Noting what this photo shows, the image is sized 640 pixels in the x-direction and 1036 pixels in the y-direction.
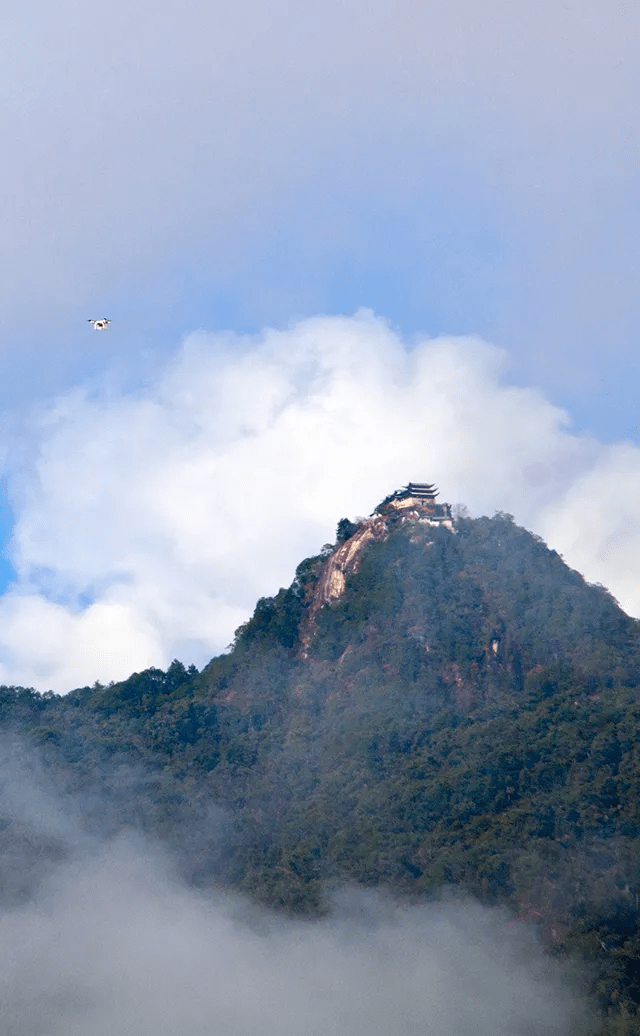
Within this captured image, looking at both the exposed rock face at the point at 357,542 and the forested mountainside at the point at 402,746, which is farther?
the exposed rock face at the point at 357,542

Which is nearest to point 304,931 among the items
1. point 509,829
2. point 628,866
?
point 509,829

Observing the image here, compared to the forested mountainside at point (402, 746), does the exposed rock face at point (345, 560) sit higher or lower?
higher

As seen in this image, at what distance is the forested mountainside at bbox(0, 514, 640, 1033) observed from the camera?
92062 mm

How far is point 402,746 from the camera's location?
11250cm

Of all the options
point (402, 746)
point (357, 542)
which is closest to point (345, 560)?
point (357, 542)

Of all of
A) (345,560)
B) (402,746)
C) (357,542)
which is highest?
(357,542)

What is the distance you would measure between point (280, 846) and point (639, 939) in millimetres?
31463

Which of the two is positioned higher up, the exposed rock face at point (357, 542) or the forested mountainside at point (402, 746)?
the exposed rock face at point (357, 542)

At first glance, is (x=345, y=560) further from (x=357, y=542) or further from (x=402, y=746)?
(x=402, y=746)

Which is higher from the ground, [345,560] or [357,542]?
[357,542]

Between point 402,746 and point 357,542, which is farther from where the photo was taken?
point 357,542

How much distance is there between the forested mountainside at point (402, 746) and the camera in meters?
92.1

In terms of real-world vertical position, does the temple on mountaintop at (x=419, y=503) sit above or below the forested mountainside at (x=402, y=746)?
above

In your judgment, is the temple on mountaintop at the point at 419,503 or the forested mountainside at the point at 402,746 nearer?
the forested mountainside at the point at 402,746
